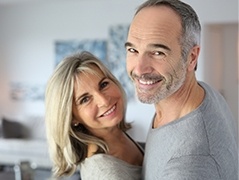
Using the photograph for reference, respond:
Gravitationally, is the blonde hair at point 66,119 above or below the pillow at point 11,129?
above

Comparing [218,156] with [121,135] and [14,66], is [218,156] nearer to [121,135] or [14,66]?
[121,135]

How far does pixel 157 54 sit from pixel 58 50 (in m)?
5.45

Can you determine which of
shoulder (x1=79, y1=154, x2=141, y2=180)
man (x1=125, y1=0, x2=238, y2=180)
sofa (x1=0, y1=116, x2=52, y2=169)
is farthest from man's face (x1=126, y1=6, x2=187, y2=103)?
sofa (x1=0, y1=116, x2=52, y2=169)

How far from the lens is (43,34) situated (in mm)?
6438

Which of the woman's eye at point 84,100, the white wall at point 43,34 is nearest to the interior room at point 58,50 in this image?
the white wall at point 43,34

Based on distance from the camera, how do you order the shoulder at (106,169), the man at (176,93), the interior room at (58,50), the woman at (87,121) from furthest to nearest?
1. the interior room at (58,50)
2. the woman at (87,121)
3. the shoulder at (106,169)
4. the man at (176,93)

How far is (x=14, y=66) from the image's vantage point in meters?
6.74

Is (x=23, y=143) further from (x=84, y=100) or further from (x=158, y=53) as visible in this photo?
(x=158, y=53)

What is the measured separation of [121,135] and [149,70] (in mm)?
672

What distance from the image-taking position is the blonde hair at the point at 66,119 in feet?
4.65

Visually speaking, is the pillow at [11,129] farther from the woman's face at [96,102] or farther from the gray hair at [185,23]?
the gray hair at [185,23]

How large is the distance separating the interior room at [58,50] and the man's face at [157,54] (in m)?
4.01

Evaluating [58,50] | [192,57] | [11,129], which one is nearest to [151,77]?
[192,57]

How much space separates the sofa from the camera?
211 inches
